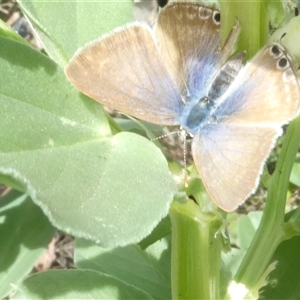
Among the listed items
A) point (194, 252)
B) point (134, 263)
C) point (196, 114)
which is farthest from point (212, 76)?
point (134, 263)

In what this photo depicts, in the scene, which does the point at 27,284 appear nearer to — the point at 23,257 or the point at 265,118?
the point at 23,257

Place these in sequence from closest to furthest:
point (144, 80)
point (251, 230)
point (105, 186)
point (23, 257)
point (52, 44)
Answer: point (105, 186) → point (52, 44) → point (144, 80) → point (23, 257) → point (251, 230)

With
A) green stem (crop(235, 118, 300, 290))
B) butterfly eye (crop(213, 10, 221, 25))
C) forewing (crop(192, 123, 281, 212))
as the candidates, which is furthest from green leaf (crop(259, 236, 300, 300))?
butterfly eye (crop(213, 10, 221, 25))

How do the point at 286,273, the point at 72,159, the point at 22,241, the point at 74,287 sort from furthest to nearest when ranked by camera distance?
the point at 22,241, the point at 286,273, the point at 74,287, the point at 72,159

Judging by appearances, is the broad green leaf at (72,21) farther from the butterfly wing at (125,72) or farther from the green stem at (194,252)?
the green stem at (194,252)

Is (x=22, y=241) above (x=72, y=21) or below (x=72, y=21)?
below

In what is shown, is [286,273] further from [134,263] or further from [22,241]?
[22,241]

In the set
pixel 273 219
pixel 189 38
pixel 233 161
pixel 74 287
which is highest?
pixel 189 38

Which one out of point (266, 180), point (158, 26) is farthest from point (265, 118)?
point (158, 26)
